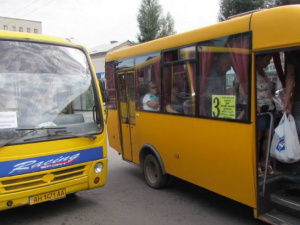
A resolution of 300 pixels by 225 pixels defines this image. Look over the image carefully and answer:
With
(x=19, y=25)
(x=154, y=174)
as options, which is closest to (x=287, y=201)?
(x=154, y=174)

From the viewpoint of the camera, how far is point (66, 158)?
438cm

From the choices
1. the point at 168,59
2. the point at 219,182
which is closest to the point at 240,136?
the point at 219,182

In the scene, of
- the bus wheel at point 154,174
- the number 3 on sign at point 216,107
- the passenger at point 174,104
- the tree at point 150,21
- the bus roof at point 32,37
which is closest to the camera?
the number 3 on sign at point 216,107

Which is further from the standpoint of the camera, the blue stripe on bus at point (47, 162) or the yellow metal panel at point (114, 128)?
the yellow metal panel at point (114, 128)

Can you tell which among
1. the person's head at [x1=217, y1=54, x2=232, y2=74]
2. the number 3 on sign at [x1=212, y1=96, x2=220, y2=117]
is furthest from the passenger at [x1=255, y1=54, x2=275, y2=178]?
the number 3 on sign at [x1=212, y1=96, x2=220, y2=117]

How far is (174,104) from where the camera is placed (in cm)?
504

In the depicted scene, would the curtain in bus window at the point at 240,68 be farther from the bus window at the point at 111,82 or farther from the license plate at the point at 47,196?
the bus window at the point at 111,82

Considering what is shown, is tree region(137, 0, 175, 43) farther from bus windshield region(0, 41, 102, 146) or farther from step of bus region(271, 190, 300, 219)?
step of bus region(271, 190, 300, 219)

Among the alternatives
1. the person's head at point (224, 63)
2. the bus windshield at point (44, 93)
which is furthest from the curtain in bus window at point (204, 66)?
the bus windshield at point (44, 93)

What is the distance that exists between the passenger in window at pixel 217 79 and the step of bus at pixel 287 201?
133 centimetres

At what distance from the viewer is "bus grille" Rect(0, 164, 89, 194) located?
396 cm

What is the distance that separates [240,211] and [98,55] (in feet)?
104

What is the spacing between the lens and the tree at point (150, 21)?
119 feet

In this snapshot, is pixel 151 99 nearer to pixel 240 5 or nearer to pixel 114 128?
pixel 114 128
